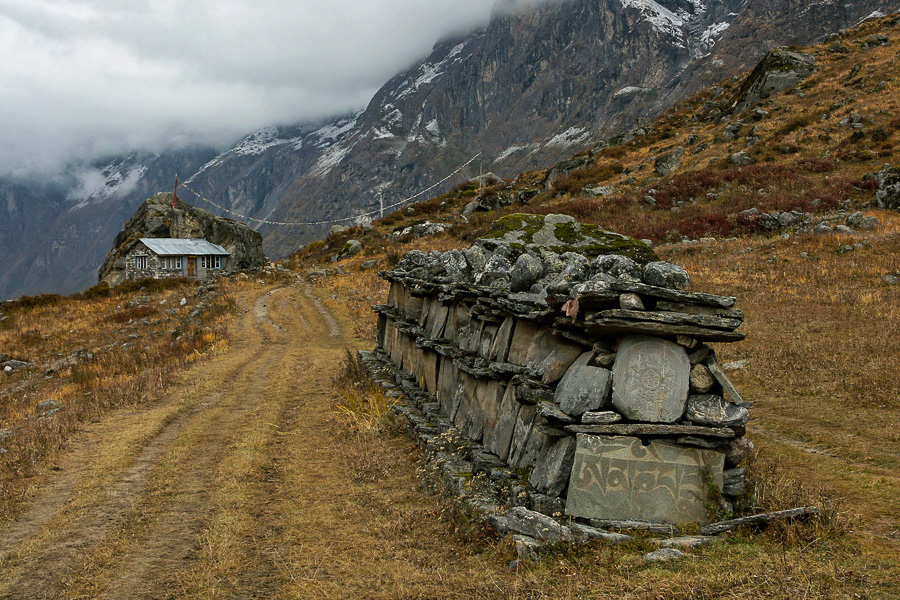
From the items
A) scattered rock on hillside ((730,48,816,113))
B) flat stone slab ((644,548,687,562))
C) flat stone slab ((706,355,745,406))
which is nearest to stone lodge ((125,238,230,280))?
scattered rock on hillside ((730,48,816,113))

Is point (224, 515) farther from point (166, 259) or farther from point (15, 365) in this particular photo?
point (166, 259)

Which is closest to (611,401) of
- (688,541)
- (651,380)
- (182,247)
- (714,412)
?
(651,380)

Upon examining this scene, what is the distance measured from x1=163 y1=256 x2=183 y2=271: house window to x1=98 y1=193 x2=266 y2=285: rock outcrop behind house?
515 cm

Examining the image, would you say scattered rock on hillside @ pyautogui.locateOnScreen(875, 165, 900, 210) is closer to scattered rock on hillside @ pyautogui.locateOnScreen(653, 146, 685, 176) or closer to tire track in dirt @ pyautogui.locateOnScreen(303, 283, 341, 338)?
scattered rock on hillside @ pyautogui.locateOnScreen(653, 146, 685, 176)

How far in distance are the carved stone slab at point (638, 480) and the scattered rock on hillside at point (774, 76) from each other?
50654mm

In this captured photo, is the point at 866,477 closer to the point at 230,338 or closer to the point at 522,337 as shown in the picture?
the point at 522,337

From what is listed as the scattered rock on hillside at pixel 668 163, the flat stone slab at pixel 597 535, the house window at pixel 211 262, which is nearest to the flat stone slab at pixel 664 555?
the flat stone slab at pixel 597 535

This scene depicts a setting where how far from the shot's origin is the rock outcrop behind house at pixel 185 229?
5978 centimetres

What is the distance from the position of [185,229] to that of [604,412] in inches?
2395

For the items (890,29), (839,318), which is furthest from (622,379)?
(890,29)

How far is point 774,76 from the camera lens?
4934cm

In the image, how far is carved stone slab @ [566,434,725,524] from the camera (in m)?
6.26

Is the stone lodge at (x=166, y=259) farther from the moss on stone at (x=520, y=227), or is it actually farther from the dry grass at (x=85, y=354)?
the moss on stone at (x=520, y=227)

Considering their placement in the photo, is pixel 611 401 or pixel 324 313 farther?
pixel 324 313
